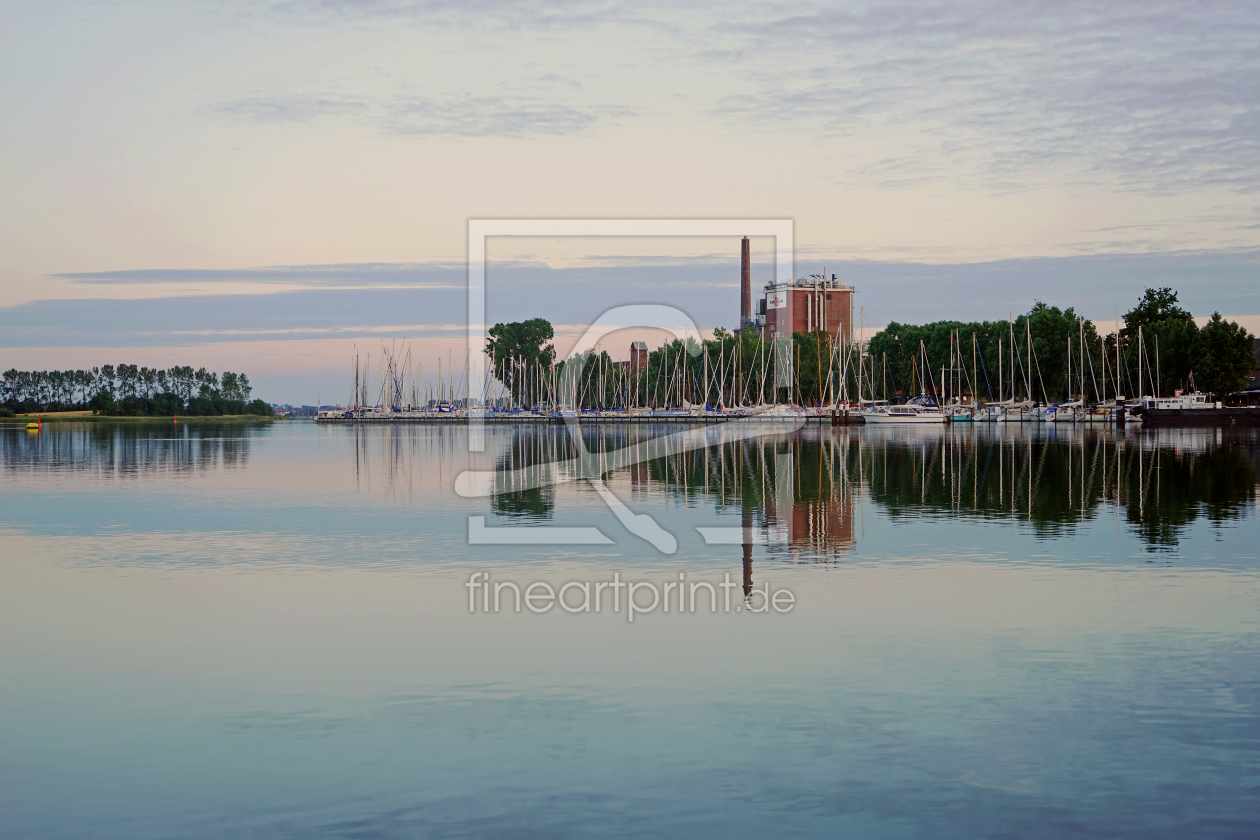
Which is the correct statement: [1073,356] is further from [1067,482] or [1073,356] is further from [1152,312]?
[1067,482]

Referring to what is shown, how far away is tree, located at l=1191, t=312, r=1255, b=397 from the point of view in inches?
4993

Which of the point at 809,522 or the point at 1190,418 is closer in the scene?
the point at 809,522

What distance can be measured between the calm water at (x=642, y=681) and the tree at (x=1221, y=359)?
103427mm

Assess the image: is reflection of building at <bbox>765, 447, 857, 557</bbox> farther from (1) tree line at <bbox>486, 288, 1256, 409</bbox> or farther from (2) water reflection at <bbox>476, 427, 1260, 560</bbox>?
(1) tree line at <bbox>486, 288, 1256, 409</bbox>

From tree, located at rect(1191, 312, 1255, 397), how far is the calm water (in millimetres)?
103427

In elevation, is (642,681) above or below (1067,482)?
below

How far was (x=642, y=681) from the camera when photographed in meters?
15.1

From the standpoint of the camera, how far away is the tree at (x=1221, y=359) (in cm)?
12681

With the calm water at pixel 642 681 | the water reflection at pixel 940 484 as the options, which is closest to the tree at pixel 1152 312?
the water reflection at pixel 940 484

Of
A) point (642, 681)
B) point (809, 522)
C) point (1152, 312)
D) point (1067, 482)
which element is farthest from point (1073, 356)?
point (642, 681)

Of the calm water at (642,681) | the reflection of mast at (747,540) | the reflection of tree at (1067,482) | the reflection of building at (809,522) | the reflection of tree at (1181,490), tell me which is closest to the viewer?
the calm water at (642,681)

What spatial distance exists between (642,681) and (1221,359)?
5029 inches

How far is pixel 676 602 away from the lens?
20.4m

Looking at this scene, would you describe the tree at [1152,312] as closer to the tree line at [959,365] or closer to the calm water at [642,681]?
the tree line at [959,365]
